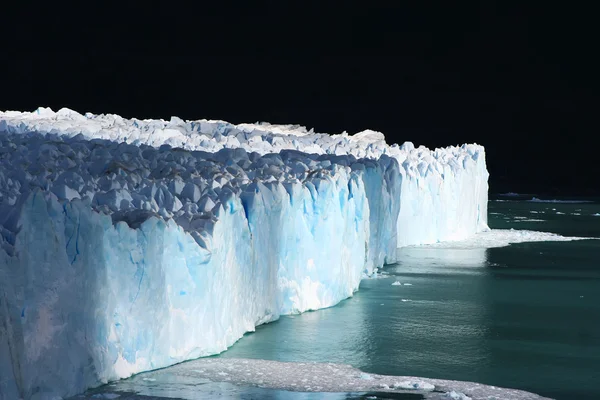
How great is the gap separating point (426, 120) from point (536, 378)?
2808cm

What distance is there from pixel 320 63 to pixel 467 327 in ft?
95.8

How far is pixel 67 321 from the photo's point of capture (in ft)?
14.4

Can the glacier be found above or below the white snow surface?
above

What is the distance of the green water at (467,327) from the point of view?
5.53 meters

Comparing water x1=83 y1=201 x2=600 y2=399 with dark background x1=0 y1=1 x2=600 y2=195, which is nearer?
water x1=83 y1=201 x2=600 y2=399

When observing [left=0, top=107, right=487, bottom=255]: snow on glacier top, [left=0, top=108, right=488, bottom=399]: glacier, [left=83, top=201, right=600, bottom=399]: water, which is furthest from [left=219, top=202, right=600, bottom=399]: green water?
[left=0, top=107, right=487, bottom=255]: snow on glacier top

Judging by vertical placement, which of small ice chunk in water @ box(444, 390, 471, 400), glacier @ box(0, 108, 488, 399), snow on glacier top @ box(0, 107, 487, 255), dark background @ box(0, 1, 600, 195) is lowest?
small ice chunk in water @ box(444, 390, 471, 400)

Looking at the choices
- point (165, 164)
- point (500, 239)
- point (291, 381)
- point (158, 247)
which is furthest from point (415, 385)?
point (500, 239)

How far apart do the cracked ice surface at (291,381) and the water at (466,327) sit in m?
0.19

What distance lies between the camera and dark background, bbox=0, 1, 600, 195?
3300cm

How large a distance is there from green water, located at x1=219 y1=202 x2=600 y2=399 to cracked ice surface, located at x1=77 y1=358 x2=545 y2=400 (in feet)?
0.69

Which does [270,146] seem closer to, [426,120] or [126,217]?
[126,217]

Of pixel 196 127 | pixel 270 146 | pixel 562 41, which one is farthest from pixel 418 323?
pixel 562 41

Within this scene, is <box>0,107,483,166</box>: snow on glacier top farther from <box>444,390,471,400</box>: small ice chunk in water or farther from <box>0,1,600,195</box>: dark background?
<box>0,1,600,195</box>: dark background
